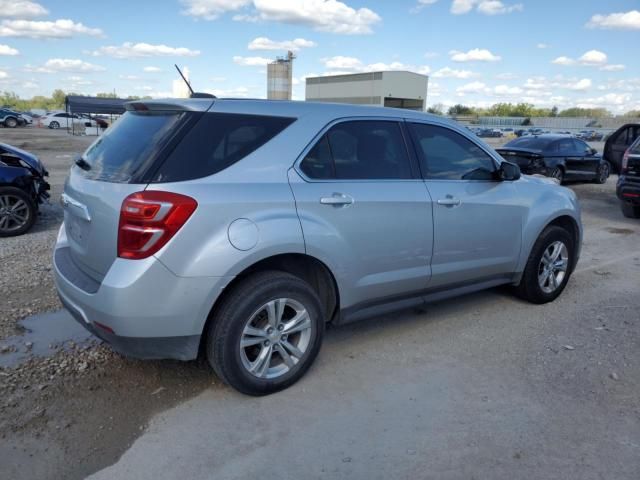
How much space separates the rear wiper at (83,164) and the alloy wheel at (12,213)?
14.3 feet

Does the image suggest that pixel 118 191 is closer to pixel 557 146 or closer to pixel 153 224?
pixel 153 224

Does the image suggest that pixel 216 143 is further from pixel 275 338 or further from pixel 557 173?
pixel 557 173

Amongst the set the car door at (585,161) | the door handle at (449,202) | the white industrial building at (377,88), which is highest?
the white industrial building at (377,88)

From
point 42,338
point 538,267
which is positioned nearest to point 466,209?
point 538,267

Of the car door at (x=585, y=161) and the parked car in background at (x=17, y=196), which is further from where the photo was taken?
the car door at (x=585, y=161)

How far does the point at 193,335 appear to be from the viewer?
3020 mm

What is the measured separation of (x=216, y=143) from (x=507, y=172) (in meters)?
2.56

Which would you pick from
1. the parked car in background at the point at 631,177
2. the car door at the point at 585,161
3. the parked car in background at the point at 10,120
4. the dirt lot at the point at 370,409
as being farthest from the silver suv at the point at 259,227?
the parked car in background at the point at 10,120

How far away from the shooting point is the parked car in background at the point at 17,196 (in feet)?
23.8

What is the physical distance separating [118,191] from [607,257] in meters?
6.58

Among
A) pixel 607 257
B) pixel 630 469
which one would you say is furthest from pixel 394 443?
pixel 607 257

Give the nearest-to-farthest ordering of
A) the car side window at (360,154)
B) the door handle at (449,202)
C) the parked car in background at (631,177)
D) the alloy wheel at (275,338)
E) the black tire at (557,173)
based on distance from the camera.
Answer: the alloy wheel at (275,338) < the car side window at (360,154) < the door handle at (449,202) < the parked car in background at (631,177) < the black tire at (557,173)

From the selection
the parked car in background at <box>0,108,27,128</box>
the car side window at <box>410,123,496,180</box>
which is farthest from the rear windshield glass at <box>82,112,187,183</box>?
the parked car in background at <box>0,108,27,128</box>

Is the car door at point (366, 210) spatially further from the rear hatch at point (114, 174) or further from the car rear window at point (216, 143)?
the rear hatch at point (114, 174)
